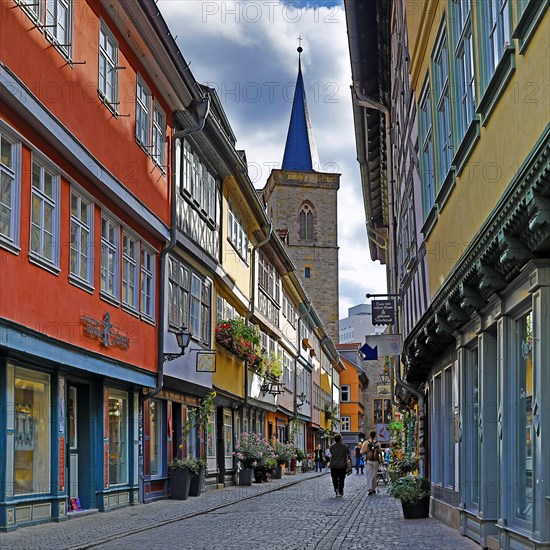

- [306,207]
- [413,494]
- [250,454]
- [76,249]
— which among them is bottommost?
[250,454]

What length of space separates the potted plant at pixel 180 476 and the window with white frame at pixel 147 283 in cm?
368

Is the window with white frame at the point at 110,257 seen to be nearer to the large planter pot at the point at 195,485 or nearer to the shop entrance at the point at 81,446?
the shop entrance at the point at 81,446

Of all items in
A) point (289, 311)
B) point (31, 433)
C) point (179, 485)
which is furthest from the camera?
point (289, 311)

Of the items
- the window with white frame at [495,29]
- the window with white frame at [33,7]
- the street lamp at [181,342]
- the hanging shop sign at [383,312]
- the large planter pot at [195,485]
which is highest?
the window with white frame at [33,7]

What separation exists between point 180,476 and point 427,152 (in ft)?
31.7

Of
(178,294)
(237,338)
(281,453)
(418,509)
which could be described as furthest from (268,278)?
(418,509)

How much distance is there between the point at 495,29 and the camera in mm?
9453

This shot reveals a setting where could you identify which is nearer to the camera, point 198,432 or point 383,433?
point 198,432

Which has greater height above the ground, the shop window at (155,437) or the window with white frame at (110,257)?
the window with white frame at (110,257)

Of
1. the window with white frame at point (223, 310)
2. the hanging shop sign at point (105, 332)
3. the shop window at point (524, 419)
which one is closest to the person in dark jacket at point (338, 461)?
the window with white frame at point (223, 310)

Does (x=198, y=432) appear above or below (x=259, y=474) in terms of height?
above

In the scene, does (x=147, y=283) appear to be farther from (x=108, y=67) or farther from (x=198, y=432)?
(x=198, y=432)

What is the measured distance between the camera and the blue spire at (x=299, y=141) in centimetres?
8712

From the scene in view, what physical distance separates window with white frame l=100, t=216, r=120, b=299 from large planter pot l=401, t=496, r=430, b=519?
596 cm
